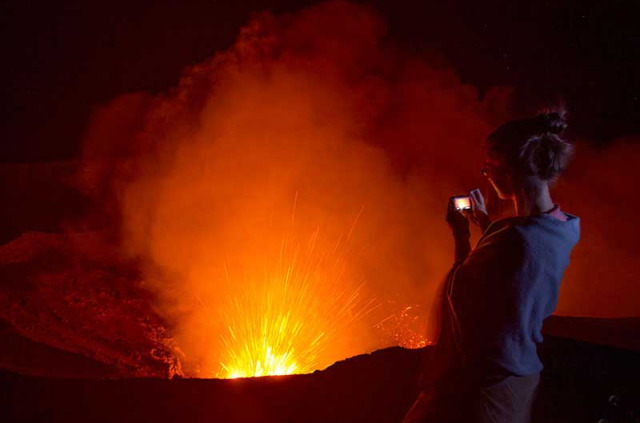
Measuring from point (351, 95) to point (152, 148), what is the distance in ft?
14.5

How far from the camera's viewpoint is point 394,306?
24.0 feet

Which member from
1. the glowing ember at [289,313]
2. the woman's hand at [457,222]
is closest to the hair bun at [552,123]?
the woman's hand at [457,222]

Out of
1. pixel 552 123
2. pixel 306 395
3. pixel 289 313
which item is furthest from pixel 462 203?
pixel 289 313

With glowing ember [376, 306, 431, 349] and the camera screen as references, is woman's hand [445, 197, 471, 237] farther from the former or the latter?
glowing ember [376, 306, 431, 349]

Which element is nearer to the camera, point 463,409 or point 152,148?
point 463,409

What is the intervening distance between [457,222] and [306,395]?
6.48 ft

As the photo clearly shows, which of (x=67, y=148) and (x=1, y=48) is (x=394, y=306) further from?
(x=1, y=48)

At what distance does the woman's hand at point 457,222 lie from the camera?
6.83 ft

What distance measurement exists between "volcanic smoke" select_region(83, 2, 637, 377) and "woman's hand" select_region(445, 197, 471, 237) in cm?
465

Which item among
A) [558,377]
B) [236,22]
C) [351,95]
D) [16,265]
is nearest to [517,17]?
[351,95]

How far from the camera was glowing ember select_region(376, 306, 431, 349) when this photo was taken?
6727 millimetres

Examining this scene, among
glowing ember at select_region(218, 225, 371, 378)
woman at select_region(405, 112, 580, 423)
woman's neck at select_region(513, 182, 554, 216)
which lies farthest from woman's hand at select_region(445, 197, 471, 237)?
glowing ember at select_region(218, 225, 371, 378)

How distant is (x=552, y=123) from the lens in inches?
67.8

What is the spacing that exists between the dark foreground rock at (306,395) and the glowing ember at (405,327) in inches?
125
